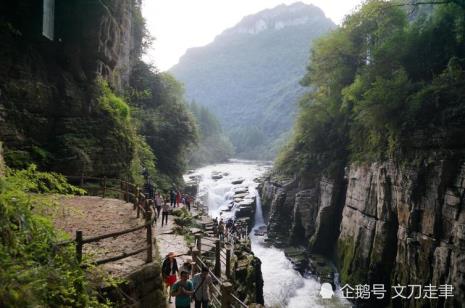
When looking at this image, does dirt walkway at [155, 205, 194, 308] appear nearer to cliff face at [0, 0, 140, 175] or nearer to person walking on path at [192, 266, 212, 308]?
cliff face at [0, 0, 140, 175]

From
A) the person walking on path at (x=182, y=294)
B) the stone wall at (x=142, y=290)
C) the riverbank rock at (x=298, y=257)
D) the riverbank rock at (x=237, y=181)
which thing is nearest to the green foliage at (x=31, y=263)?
the stone wall at (x=142, y=290)

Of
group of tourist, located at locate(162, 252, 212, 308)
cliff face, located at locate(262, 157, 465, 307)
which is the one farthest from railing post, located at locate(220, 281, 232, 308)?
cliff face, located at locate(262, 157, 465, 307)

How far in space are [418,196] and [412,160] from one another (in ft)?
6.01

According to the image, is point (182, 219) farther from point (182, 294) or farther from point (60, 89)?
point (182, 294)

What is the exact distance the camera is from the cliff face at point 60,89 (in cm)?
1463

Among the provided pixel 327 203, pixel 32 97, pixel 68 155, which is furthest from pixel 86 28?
pixel 327 203

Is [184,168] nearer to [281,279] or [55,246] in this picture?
[281,279]

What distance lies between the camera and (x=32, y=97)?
15.3m

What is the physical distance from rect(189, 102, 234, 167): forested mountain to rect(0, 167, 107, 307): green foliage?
6851 cm

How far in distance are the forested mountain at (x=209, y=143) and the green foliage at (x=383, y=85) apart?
4707 cm

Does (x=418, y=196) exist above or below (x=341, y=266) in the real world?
above

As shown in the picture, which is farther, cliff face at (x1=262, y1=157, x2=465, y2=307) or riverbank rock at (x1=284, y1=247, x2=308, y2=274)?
riverbank rock at (x1=284, y1=247, x2=308, y2=274)

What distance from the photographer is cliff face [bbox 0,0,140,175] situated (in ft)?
48.0

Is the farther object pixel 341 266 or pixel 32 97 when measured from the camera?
pixel 341 266
